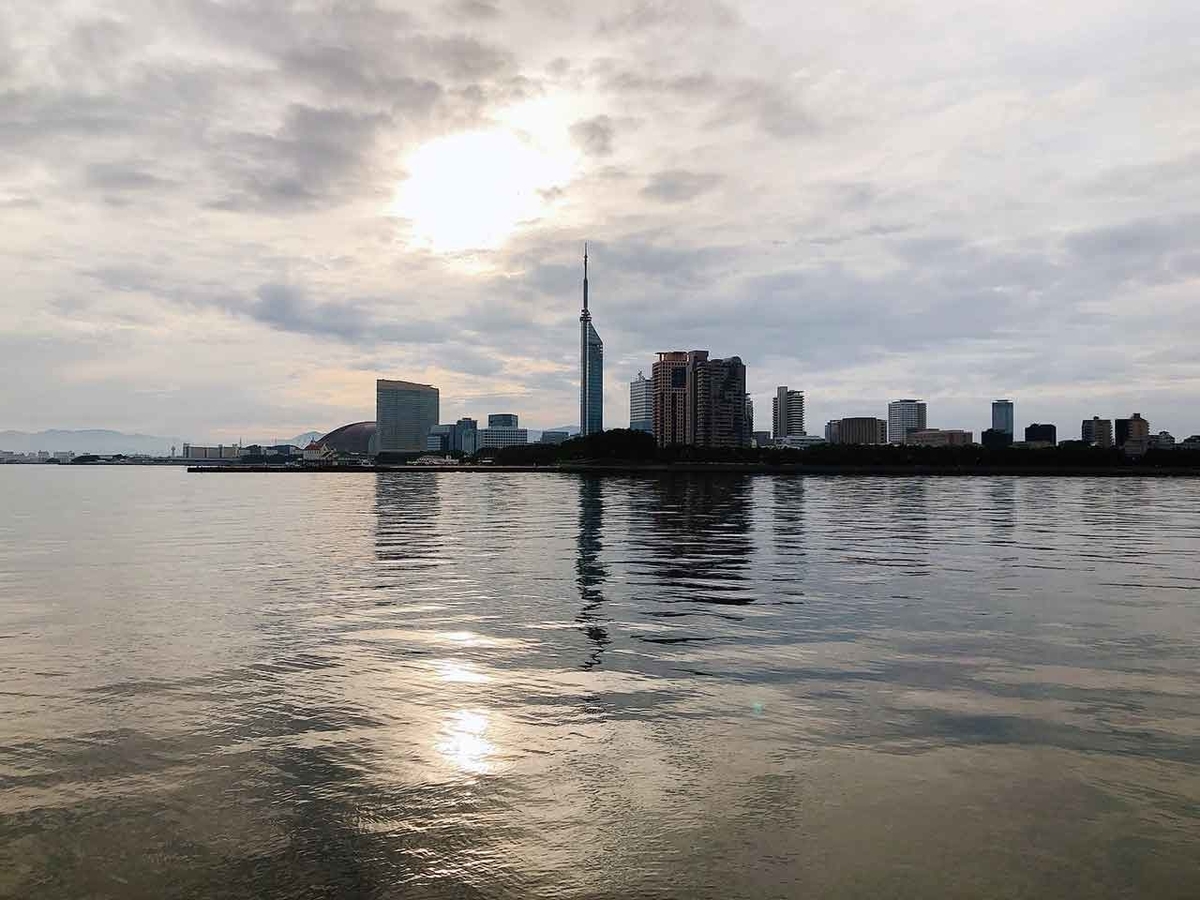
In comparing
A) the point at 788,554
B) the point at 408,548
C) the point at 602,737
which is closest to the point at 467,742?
the point at 602,737

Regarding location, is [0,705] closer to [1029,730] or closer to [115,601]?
[115,601]

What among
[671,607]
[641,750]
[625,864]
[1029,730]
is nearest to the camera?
[625,864]

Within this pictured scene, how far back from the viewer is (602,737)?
612 inches

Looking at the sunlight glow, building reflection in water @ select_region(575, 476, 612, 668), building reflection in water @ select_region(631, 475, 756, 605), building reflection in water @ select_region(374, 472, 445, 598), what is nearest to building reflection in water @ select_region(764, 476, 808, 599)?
building reflection in water @ select_region(631, 475, 756, 605)

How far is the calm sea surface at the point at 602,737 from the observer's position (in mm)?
10656

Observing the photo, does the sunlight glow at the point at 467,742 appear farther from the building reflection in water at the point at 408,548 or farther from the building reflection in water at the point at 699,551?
the building reflection in water at the point at 408,548

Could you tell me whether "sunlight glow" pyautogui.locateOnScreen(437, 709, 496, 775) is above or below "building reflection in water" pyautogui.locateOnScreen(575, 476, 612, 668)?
above

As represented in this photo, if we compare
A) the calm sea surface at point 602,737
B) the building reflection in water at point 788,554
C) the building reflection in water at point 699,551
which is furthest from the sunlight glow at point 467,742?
the building reflection in water at point 788,554

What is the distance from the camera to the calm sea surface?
10.7 metres

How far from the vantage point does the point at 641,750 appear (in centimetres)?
1487

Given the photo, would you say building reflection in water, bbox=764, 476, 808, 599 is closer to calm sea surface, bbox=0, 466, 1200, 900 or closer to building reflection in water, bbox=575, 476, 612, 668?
calm sea surface, bbox=0, 466, 1200, 900

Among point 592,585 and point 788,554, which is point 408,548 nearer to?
point 592,585

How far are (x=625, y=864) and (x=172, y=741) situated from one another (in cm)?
997

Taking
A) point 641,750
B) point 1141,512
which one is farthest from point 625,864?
point 1141,512
